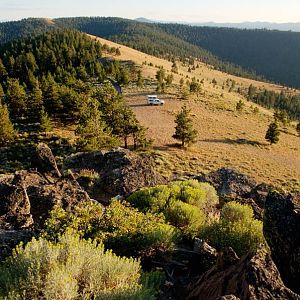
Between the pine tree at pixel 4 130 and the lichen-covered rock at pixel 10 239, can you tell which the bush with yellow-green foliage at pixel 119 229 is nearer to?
the lichen-covered rock at pixel 10 239

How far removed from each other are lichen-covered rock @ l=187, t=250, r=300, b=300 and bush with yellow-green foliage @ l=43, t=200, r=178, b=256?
207 cm

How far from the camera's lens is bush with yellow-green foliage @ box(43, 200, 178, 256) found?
8461 mm

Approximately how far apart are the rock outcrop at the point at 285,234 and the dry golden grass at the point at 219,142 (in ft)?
90.3

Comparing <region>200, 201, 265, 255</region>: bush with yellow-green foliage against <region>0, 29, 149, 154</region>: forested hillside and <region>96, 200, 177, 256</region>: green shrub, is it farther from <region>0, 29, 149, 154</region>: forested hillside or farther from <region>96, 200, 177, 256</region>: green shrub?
<region>0, 29, 149, 154</region>: forested hillside

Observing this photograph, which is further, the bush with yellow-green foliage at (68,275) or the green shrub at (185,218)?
the green shrub at (185,218)

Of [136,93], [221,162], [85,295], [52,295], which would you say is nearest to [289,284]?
[85,295]

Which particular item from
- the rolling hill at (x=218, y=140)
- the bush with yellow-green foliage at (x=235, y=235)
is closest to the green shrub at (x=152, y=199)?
the bush with yellow-green foliage at (x=235, y=235)

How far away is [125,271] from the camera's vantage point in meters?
6.57

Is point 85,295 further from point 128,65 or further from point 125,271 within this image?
point 128,65

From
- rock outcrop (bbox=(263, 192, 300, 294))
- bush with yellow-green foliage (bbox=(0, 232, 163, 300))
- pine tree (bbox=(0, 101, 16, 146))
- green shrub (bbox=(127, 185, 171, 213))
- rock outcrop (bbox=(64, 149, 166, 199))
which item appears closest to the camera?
bush with yellow-green foliage (bbox=(0, 232, 163, 300))

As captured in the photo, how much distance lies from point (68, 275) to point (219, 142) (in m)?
48.3

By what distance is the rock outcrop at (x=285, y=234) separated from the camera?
23.7 feet

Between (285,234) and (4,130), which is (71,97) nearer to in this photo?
(4,130)

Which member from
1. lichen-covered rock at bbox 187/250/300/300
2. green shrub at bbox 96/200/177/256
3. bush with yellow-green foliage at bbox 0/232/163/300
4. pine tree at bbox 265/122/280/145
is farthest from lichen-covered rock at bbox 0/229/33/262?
pine tree at bbox 265/122/280/145
